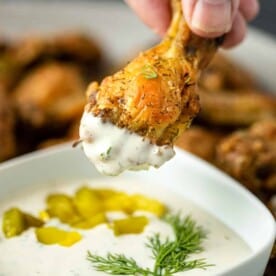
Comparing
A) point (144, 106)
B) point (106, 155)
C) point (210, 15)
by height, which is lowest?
point (106, 155)

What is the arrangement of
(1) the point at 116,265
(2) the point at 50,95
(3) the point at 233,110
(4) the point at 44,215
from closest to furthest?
(1) the point at 116,265 → (4) the point at 44,215 → (3) the point at 233,110 → (2) the point at 50,95

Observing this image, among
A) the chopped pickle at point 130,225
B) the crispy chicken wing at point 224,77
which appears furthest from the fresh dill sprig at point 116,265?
the crispy chicken wing at point 224,77

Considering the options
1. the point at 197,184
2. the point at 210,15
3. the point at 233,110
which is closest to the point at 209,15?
the point at 210,15

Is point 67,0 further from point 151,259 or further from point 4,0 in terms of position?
point 151,259

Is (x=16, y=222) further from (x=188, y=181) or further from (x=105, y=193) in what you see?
(x=188, y=181)

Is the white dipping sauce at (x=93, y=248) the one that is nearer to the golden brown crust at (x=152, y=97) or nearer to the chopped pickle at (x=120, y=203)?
the chopped pickle at (x=120, y=203)
